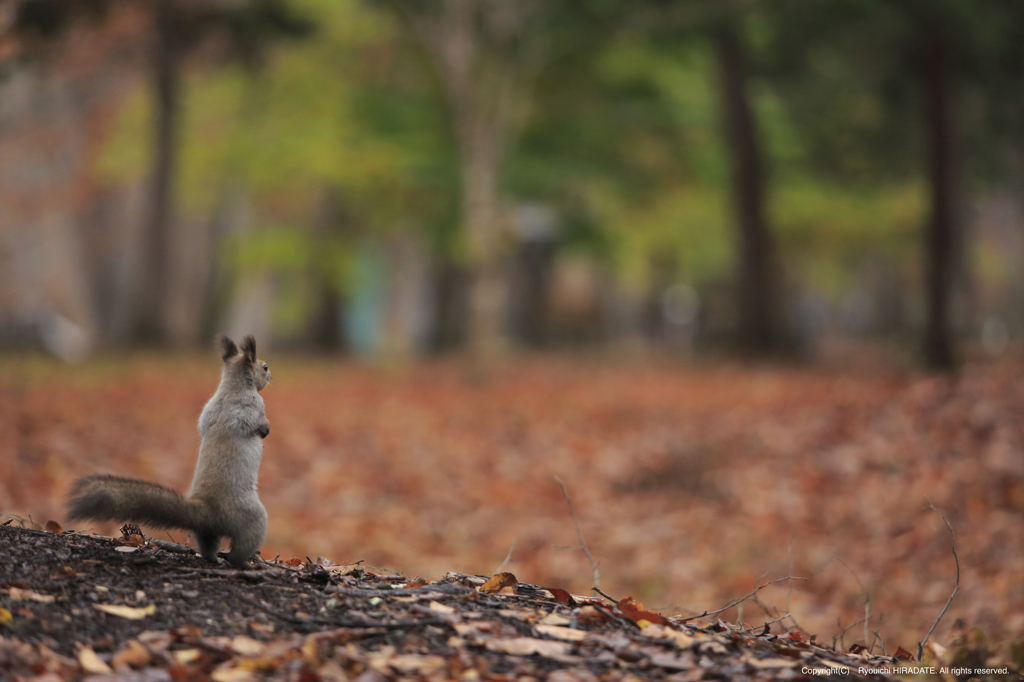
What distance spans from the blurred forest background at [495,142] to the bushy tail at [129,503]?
8021mm

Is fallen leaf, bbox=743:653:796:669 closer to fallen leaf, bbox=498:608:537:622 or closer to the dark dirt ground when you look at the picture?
the dark dirt ground

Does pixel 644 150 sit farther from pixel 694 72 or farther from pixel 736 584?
pixel 736 584

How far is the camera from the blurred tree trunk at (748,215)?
19.6 m

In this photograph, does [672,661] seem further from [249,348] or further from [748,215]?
[748,215]

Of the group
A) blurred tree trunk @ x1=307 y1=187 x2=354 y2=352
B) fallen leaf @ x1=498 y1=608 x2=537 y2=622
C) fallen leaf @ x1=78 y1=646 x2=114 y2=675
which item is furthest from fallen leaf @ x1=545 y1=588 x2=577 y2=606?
blurred tree trunk @ x1=307 y1=187 x2=354 y2=352

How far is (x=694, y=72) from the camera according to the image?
23.3 meters

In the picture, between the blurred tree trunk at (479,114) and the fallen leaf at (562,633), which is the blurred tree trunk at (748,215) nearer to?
the blurred tree trunk at (479,114)

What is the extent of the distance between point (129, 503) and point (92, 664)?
1.76 ft

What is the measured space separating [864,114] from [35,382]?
18.2 metres

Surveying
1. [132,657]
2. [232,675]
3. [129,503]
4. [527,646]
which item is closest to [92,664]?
[132,657]

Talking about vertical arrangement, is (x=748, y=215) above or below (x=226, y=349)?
above

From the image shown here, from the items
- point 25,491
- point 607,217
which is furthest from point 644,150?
point 25,491

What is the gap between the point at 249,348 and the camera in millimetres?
3592

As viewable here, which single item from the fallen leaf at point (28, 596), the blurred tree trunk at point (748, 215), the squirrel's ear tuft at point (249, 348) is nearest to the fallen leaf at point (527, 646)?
the squirrel's ear tuft at point (249, 348)
